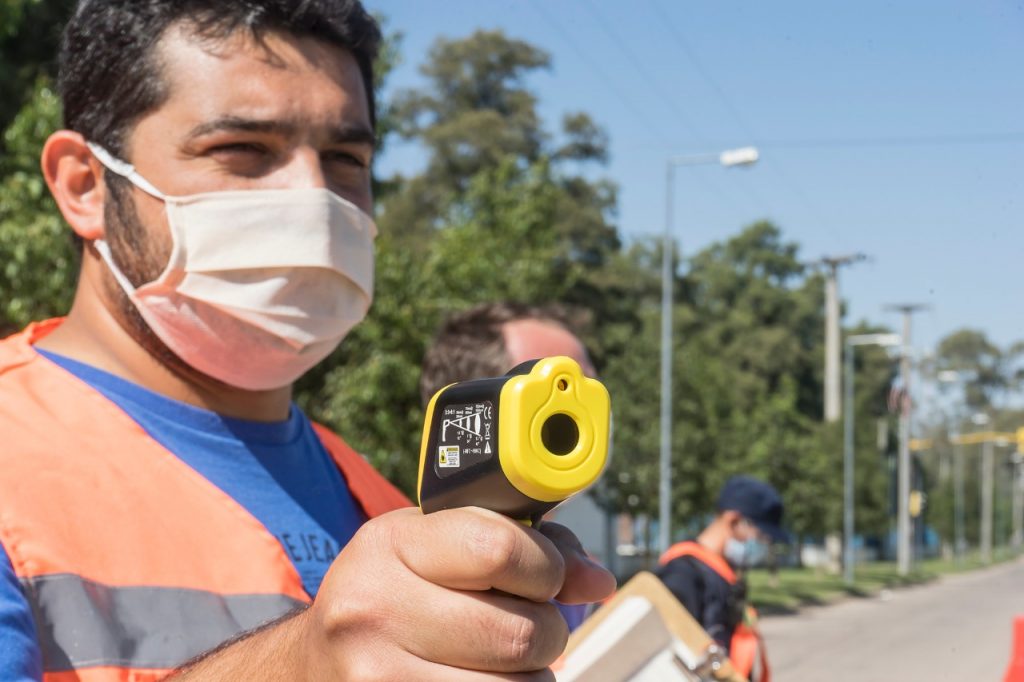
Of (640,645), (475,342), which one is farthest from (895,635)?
(640,645)

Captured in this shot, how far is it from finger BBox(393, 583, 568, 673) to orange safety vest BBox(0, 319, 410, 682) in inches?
23.5

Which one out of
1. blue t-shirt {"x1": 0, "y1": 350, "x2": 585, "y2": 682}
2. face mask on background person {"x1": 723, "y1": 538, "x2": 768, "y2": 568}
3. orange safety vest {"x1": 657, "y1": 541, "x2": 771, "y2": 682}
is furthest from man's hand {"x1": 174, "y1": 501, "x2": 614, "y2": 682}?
face mask on background person {"x1": 723, "y1": 538, "x2": 768, "y2": 568}

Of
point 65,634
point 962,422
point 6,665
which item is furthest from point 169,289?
point 962,422

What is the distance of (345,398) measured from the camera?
1027 centimetres

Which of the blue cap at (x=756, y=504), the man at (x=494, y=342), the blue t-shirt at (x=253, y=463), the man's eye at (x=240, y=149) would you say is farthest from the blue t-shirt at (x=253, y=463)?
the blue cap at (x=756, y=504)

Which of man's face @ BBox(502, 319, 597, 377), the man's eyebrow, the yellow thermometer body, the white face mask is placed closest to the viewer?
the yellow thermometer body

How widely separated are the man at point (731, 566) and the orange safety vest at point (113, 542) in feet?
10.3

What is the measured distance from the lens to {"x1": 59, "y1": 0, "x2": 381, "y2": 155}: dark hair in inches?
67.6

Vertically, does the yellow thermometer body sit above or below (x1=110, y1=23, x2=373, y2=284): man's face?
below

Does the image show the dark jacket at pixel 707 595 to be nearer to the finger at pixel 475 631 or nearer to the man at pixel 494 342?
the man at pixel 494 342

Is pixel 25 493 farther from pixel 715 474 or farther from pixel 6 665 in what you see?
pixel 715 474

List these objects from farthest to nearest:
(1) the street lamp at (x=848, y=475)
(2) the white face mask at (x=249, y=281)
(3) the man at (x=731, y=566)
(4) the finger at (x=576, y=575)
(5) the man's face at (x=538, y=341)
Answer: (1) the street lamp at (x=848, y=475) → (3) the man at (x=731, y=566) → (5) the man's face at (x=538, y=341) → (2) the white face mask at (x=249, y=281) → (4) the finger at (x=576, y=575)

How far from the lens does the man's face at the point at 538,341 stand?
3145mm

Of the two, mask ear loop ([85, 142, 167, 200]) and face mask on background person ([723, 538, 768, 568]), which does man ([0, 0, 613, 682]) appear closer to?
mask ear loop ([85, 142, 167, 200])
